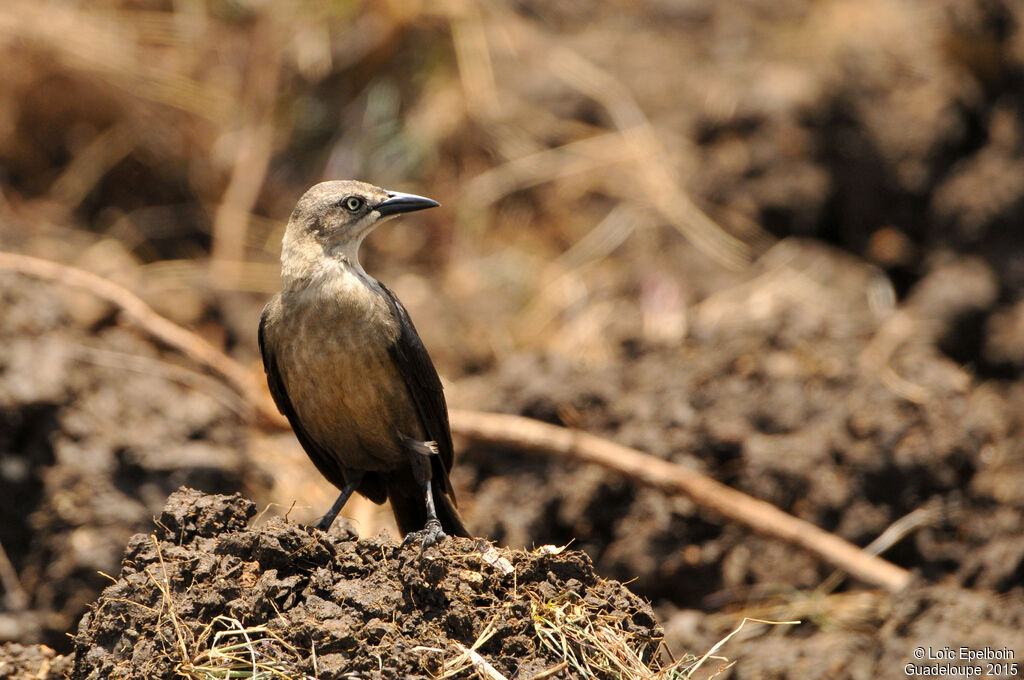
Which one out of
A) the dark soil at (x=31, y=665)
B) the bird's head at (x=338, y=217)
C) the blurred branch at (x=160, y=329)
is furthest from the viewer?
A: the blurred branch at (x=160, y=329)

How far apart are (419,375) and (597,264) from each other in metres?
4.96

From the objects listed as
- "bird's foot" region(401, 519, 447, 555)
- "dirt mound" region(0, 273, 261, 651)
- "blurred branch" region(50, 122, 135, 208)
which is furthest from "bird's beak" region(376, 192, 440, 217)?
"blurred branch" region(50, 122, 135, 208)

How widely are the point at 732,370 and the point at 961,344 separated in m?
2.17

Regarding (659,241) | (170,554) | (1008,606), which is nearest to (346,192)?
(170,554)

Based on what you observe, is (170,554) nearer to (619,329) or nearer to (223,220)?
(619,329)

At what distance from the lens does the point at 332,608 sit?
12.9 ft

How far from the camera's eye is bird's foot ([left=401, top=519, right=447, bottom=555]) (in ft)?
→ 14.9

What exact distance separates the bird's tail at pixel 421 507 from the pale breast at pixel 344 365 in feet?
1.41

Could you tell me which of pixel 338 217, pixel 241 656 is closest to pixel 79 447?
pixel 338 217

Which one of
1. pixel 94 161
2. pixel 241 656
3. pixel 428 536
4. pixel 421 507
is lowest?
pixel 421 507

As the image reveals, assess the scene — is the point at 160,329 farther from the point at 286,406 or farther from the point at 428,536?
the point at 428,536

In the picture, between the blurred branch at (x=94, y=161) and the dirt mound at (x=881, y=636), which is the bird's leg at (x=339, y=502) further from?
the blurred branch at (x=94, y=161)

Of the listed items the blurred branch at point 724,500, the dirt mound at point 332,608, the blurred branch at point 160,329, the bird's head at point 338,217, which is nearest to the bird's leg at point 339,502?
the dirt mound at point 332,608

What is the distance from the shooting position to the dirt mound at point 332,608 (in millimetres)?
3795
